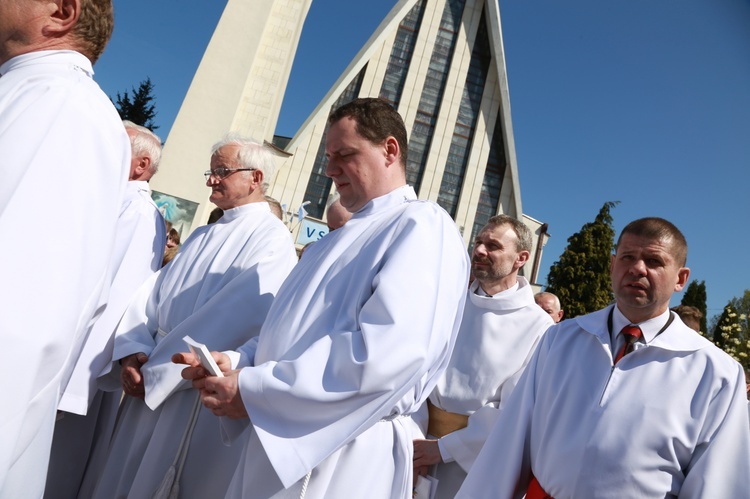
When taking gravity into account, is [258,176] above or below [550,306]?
below

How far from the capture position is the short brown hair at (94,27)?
1671 millimetres

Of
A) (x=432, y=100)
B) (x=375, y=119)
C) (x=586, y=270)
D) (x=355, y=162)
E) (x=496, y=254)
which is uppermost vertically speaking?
(x=432, y=100)

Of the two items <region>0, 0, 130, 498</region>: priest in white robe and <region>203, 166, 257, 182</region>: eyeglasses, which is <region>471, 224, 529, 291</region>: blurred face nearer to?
<region>203, 166, 257, 182</region>: eyeglasses

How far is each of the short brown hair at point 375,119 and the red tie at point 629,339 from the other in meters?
1.31

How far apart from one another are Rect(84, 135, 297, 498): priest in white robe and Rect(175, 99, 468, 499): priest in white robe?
623 millimetres

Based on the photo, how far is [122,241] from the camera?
3.26 meters

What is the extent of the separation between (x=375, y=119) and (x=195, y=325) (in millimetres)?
1384

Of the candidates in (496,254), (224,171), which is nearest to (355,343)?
(224,171)

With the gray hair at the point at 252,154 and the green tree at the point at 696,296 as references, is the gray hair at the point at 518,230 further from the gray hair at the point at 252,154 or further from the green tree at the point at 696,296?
the green tree at the point at 696,296

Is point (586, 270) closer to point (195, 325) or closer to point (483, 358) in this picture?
point (483, 358)

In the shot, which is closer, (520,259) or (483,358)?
(483,358)

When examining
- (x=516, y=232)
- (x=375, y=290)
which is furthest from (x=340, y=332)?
(x=516, y=232)

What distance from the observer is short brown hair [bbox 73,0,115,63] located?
167 centimetres

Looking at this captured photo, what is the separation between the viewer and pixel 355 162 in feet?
7.71
